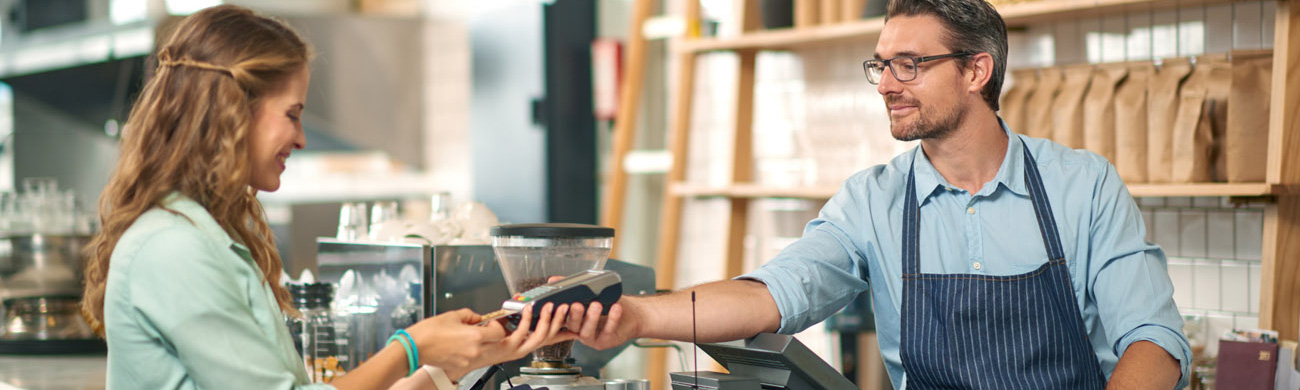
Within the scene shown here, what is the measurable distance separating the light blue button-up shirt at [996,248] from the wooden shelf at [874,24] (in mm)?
675

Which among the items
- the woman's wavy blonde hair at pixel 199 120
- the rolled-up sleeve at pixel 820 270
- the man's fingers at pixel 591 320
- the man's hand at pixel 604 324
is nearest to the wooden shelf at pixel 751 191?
the rolled-up sleeve at pixel 820 270

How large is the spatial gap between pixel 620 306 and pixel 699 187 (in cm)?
186

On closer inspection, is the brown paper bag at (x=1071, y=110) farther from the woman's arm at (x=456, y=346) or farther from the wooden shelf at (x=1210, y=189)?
the woman's arm at (x=456, y=346)

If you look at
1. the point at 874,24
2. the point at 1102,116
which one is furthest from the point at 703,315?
the point at 874,24

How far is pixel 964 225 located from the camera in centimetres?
195

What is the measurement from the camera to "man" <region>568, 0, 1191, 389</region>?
1825 millimetres

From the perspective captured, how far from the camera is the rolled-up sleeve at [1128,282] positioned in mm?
1796

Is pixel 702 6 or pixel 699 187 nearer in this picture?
pixel 699 187

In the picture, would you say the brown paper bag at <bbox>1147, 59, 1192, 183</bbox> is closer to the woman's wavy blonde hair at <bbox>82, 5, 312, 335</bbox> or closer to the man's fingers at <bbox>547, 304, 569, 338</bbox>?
the man's fingers at <bbox>547, 304, 569, 338</bbox>

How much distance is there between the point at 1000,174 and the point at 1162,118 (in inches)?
32.3

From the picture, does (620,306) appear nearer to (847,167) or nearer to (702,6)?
(847,167)

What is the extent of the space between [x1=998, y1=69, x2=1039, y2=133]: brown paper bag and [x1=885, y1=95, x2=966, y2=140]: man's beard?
0.88m

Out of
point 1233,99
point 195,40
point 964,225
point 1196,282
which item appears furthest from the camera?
point 1196,282

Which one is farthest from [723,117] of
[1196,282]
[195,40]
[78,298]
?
[195,40]
